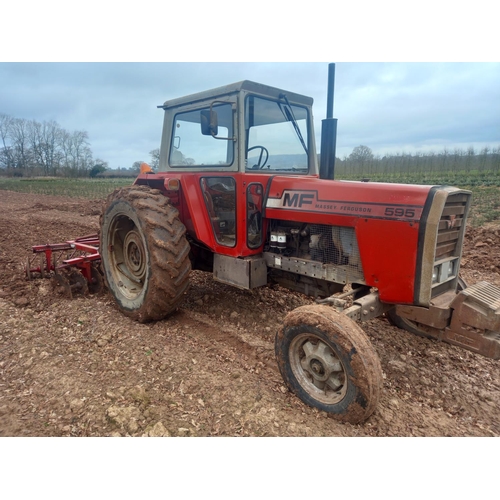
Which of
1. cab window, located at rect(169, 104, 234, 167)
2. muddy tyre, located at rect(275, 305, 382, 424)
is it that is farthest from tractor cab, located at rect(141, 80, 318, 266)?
muddy tyre, located at rect(275, 305, 382, 424)

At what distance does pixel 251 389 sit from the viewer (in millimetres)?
3113

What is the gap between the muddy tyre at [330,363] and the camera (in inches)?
102

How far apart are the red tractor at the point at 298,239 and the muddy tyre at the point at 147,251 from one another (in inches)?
0.6

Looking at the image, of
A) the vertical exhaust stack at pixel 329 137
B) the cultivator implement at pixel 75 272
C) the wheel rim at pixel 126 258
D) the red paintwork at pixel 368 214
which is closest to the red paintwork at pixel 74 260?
the cultivator implement at pixel 75 272

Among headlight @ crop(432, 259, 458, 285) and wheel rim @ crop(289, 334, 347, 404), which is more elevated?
headlight @ crop(432, 259, 458, 285)

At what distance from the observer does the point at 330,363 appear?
111 inches

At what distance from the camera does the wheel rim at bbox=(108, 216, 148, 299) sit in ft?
15.4

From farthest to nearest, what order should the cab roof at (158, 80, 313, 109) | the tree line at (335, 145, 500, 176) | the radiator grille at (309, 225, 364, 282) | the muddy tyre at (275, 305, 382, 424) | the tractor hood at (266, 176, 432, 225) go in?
the tree line at (335, 145, 500, 176) < the cab roof at (158, 80, 313, 109) < the radiator grille at (309, 225, 364, 282) < the tractor hood at (266, 176, 432, 225) < the muddy tyre at (275, 305, 382, 424)

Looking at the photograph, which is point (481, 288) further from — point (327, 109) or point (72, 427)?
point (72, 427)

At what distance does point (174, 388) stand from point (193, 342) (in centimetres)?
84

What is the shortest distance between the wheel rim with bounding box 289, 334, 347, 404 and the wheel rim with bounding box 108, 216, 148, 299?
2.41m

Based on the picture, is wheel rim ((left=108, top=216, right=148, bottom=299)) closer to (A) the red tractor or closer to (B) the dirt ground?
(A) the red tractor

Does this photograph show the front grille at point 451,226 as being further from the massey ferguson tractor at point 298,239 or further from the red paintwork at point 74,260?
the red paintwork at point 74,260

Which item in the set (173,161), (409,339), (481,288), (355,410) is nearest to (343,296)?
(355,410)
